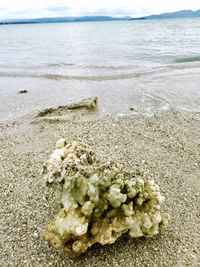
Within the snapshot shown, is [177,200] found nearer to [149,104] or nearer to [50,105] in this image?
[149,104]

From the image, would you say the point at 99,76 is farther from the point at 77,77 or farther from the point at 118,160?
the point at 118,160

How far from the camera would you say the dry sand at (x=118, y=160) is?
6.90ft

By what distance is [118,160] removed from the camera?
137 inches

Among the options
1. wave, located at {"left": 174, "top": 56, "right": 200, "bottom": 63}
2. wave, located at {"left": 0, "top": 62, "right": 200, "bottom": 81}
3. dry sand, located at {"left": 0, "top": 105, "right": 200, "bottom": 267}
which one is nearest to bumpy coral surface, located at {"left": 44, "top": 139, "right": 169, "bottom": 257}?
dry sand, located at {"left": 0, "top": 105, "right": 200, "bottom": 267}

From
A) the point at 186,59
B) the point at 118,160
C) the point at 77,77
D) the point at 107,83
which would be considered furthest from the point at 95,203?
the point at 186,59

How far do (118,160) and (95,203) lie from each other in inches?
65.1

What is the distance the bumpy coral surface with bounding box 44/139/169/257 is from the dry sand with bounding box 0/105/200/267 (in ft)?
0.86

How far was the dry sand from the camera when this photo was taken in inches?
82.8

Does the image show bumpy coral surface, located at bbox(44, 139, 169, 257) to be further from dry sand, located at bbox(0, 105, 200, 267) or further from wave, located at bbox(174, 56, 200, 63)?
wave, located at bbox(174, 56, 200, 63)

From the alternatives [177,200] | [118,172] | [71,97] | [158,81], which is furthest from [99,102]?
[118,172]

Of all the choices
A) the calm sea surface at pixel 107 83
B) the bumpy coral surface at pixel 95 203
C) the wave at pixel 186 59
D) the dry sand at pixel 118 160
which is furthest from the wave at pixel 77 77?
the bumpy coral surface at pixel 95 203

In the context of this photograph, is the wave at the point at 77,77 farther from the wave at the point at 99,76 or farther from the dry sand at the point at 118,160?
the dry sand at the point at 118,160

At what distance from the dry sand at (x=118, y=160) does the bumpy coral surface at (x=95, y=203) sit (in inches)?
10.3

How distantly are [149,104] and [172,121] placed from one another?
1382 millimetres
